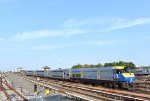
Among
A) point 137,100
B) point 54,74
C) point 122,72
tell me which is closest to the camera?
point 137,100

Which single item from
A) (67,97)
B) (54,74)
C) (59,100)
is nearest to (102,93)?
(67,97)

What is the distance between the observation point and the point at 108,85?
159ft

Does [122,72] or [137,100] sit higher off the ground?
[122,72]

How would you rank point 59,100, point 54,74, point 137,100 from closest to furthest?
1. point 137,100
2. point 59,100
3. point 54,74

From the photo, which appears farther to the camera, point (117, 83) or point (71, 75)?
point (71, 75)

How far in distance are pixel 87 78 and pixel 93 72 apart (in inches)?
129

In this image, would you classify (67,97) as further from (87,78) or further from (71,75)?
(71,75)

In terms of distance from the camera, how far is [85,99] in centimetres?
2812

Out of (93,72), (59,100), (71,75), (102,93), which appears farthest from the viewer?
(71,75)

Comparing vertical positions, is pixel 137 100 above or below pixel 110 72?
below

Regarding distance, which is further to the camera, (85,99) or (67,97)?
(67,97)

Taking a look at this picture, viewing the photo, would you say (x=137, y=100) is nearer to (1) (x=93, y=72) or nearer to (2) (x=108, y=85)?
(2) (x=108, y=85)

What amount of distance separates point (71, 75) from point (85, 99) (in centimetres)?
3991

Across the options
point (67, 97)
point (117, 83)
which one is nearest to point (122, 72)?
point (117, 83)
